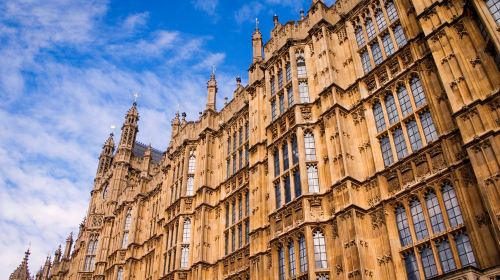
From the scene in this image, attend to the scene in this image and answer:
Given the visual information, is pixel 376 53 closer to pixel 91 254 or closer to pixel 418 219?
pixel 418 219

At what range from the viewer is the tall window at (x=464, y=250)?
15922mm

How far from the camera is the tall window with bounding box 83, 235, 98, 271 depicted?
49781 mm

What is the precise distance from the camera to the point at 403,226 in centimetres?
→ 1873

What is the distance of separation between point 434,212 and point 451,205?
734 millimetres

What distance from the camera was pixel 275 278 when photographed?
22.1m

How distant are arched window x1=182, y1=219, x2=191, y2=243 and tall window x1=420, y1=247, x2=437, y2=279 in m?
18.1

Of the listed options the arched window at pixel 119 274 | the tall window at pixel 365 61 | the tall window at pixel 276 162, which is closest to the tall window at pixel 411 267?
the tall window at pixel 276 162

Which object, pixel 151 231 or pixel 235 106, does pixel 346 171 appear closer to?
pixel 235 106

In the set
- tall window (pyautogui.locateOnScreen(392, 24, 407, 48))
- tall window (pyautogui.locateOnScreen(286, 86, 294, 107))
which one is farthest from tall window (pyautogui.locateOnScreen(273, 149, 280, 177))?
tall window (pyautogui.locateOnScreen(392, 24, 407, 48))

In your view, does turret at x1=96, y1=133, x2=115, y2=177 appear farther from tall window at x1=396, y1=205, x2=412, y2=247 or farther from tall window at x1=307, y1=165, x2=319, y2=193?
tall window at x1=396, y1=205, x2=412, y2=247

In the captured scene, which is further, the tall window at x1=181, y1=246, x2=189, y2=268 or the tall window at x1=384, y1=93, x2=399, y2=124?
the tall window at x1=181, y1=246, x2=189, y2=268

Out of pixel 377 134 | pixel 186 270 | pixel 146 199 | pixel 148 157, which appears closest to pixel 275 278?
pixel 377 134

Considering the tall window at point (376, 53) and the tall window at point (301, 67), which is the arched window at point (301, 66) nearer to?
the tall window at point (301, 67)

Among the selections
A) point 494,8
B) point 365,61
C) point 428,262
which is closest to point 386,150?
point 428,262
